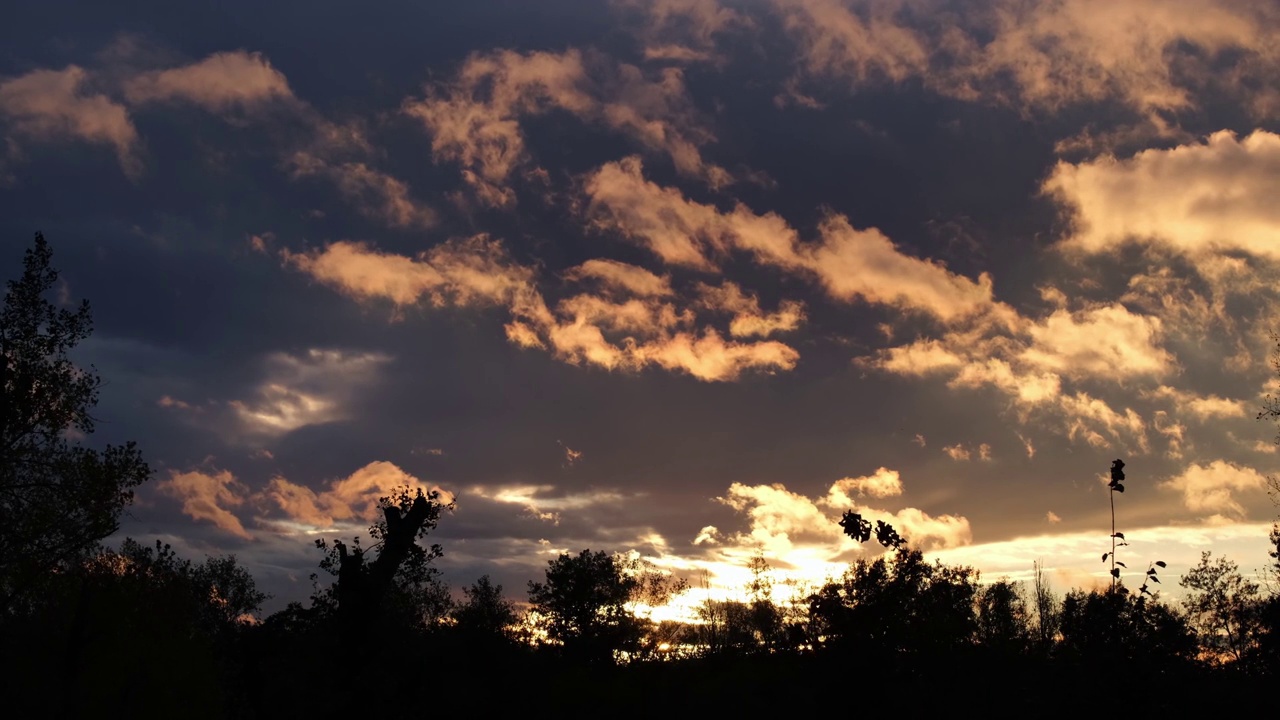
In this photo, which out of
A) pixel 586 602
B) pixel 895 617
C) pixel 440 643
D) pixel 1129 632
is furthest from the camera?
pixel 586 602

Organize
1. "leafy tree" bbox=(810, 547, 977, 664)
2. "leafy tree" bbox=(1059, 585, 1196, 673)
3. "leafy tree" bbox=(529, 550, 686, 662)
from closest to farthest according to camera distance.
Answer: "leafy tree" bbox=(1059, 585, 1196, 673), "leafy tree" bbox=(810, 547, 977, 664), "leafy tree" bbox=(529, 550, 686, 662)

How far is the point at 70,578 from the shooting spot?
119ft

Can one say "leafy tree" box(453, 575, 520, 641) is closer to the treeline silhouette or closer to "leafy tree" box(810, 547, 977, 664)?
the treeline silhouette

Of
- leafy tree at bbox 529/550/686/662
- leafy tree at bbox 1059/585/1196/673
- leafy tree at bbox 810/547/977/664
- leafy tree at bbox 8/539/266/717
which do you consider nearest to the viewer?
leafy tree at bbox 1059/585/1196/673

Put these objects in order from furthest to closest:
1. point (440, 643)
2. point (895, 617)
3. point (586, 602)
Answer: point (586, 602), point (440, 643), point (895, 617)

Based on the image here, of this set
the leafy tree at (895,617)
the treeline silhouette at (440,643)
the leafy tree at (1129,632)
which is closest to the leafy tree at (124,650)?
the treeline silhouette at (440,643)

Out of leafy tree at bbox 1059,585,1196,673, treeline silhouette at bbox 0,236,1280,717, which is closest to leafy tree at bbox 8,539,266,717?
treeline silhouette at bbox 0,236,1280,717

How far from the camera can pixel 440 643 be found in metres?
59.3

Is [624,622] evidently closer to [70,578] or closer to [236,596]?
[236,596]

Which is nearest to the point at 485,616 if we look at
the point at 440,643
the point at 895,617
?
the point at 440,643

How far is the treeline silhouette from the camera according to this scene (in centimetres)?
1291

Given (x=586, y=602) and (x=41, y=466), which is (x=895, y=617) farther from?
(x=586, y=602)

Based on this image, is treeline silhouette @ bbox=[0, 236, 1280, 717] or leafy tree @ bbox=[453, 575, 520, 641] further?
leafy tree @ bbox=[453, 575, 520, 641]

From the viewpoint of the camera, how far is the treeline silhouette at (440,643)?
1291 cm
